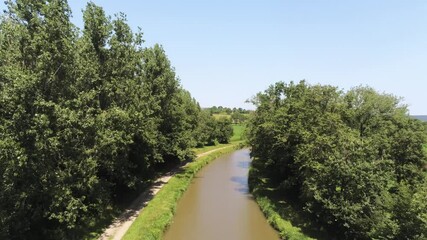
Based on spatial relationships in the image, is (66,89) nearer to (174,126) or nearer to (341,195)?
(341,195)

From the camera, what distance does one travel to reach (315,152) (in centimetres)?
2388

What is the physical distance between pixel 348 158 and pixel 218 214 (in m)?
12.9

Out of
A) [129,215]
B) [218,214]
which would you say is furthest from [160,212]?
[218,214]

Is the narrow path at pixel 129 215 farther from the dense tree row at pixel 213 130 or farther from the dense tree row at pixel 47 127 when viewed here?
the dense tree row at pixel 213 130

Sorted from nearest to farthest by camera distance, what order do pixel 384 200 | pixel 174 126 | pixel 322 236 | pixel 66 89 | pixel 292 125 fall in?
pixel 66 89, pixel 384 200, pixel 322 236, pixel 292 125, pixel 174 126

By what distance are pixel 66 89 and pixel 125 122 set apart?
6628 millimetres

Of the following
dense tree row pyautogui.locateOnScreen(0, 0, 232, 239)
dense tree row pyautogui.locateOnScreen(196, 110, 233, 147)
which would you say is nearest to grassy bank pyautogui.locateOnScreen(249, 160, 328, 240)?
dense tree row pyautogui.locateOnScreen(0, 0, 232, 239)

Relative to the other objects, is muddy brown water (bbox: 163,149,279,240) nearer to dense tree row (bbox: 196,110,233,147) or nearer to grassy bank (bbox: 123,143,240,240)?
grassy bank (bbox: 123,143,240,240)

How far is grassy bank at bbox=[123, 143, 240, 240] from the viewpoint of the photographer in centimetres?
2140

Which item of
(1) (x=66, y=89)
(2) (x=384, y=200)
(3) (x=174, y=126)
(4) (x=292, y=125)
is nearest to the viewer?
(1) (x=66, y=89)

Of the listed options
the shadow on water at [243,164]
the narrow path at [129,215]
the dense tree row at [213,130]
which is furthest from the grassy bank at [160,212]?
the dense tree row at [213,130]

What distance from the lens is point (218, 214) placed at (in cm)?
2889

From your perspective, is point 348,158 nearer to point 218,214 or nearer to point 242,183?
point 218,214

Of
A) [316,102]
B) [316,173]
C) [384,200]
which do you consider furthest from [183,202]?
[384,200]
